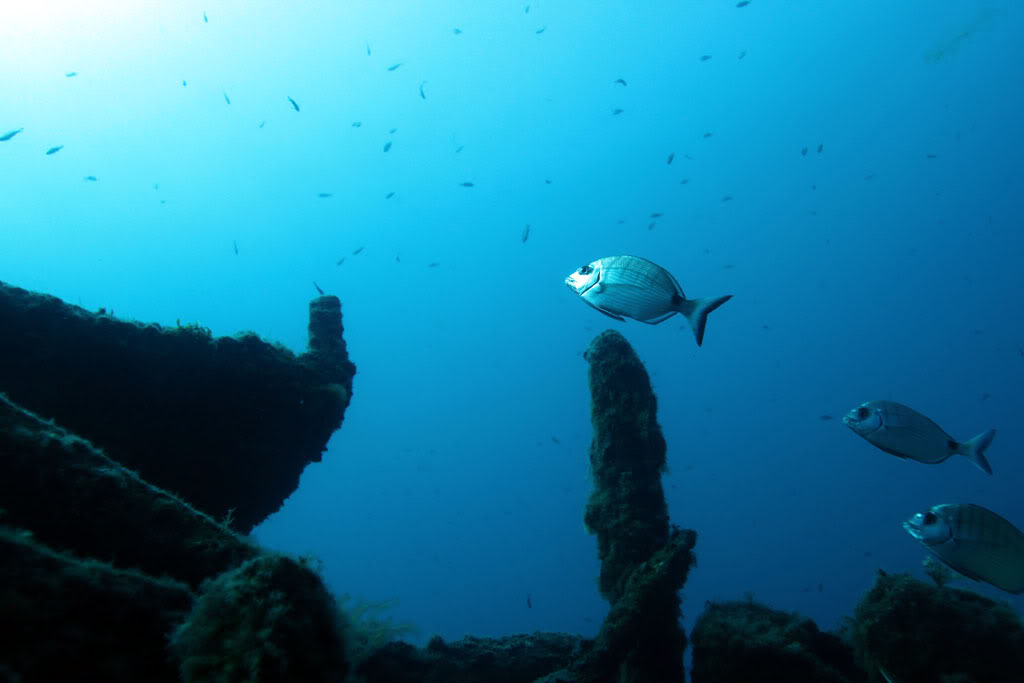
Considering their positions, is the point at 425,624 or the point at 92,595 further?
the point at 425,624

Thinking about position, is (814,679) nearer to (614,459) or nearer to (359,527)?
(614,459)

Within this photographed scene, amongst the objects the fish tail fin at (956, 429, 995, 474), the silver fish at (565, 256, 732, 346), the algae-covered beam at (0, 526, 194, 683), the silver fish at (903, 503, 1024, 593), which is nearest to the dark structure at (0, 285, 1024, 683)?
the algae-covered beam at (0, 526, 194, 683)

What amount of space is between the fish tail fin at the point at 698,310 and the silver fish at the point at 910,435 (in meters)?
2.37

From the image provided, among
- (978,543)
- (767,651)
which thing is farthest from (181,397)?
(978,543)

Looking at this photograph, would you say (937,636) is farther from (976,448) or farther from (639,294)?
(639,294)

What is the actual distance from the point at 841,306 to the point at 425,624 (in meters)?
75.6

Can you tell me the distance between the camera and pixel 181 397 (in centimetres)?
605

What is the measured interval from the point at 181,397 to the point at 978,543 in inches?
318

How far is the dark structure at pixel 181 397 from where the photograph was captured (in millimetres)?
5367

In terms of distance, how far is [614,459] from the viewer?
7.21m

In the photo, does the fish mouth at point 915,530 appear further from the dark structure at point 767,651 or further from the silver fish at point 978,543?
the dark structure at point 767,651

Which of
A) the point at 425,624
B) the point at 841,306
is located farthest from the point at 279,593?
the point at 841,306

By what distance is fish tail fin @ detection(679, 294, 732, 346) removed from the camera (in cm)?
369

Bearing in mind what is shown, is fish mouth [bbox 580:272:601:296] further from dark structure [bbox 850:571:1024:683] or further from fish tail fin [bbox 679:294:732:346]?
dark structure [bbox 850:571:1024:683]
